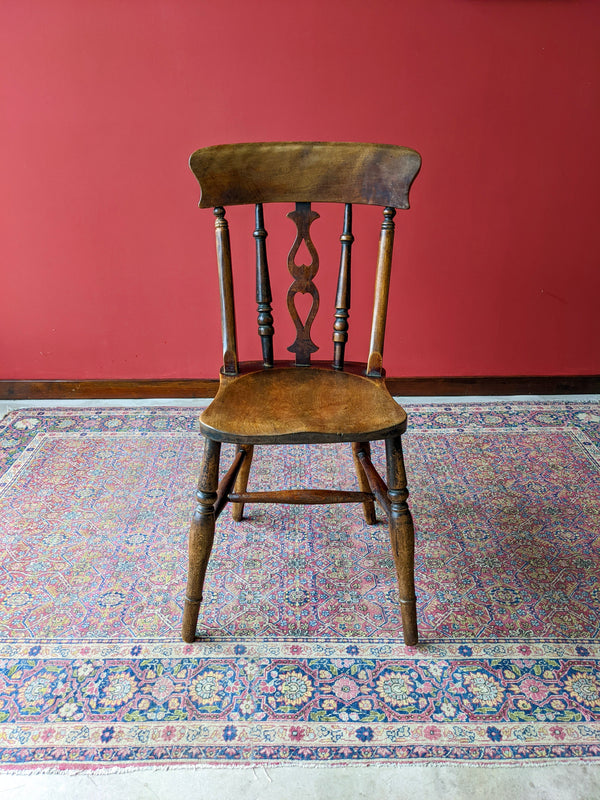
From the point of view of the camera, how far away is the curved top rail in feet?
5.14

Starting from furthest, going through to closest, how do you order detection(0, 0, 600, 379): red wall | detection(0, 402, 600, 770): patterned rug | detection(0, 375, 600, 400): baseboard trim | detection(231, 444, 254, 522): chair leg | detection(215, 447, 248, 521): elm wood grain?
detection(0, 375, 600, 400): baseboard trim → detection(0, 0, 600, 379): red wall → detection(231, 444, 254, 522): chair leg → detection(215, 447, 248, 521): elm wood grain → detection(0, 402, 600, 770): patterned rug

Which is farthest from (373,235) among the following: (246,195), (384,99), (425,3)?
(246,195)

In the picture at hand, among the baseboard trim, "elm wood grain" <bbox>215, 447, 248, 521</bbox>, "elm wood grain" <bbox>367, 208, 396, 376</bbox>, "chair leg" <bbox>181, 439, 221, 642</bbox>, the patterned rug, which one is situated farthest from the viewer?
the baseboard trim

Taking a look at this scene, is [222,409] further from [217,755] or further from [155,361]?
[155,361]

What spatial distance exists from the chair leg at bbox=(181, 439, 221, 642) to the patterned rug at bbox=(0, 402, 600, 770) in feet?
0.51

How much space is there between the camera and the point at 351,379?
5.24 ft

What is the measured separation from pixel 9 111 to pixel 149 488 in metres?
1.50

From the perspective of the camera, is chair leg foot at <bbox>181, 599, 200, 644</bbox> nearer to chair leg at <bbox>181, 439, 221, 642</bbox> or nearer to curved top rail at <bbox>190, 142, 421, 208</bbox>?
chair leg at <bbox>181, 439, 221, 642</bbox>

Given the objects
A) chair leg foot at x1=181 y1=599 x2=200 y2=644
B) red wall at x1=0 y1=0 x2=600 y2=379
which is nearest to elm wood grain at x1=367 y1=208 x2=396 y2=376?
chair leg foot at x1=181 y1=599 x2=200 y2=644

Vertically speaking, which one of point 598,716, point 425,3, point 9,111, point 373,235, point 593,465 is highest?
point 425,3

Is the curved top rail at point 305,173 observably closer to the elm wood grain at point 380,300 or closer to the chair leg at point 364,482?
the elm wood grain at point 380,300

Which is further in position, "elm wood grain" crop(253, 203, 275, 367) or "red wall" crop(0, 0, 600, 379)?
"red wall" crop(0, 0, 600, 379)

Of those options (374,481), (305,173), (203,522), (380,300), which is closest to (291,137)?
(305,173)

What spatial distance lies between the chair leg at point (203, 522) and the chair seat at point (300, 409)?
74 millimetres
